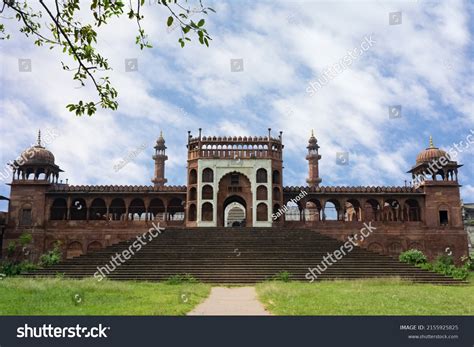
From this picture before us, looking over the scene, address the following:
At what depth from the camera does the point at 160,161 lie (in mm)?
54594

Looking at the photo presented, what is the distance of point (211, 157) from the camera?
124 feet

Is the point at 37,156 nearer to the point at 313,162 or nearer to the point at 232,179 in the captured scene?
the point at 232,179

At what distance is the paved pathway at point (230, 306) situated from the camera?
11.3 metres

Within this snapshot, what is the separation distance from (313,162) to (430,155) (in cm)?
1512

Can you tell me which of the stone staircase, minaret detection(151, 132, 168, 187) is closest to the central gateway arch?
the stone staircase

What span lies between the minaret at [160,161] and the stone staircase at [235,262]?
24115 millimetres

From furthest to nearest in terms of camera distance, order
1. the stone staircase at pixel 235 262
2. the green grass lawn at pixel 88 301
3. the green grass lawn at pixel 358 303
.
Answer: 1. the stone staircase at pixel 235 262
2. the green grass lawn at pixel 88 301
3. the green grass lawn at pixel 358 303

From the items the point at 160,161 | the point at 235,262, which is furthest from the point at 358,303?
the point at 160,161

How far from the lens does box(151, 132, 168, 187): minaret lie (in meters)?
53.8

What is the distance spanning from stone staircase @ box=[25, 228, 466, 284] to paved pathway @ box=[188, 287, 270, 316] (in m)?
6.51

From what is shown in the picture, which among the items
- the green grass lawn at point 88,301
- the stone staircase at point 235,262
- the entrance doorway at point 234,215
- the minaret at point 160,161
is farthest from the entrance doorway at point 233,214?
the green grass lawn at point 88,301

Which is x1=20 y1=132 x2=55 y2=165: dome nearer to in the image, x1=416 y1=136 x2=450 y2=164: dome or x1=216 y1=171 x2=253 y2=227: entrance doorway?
x1=216 y1=171 x2=253 y2=227: entrance doorway

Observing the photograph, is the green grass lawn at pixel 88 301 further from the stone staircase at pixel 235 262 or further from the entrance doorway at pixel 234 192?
the entrance doorway at pixel 234 192
